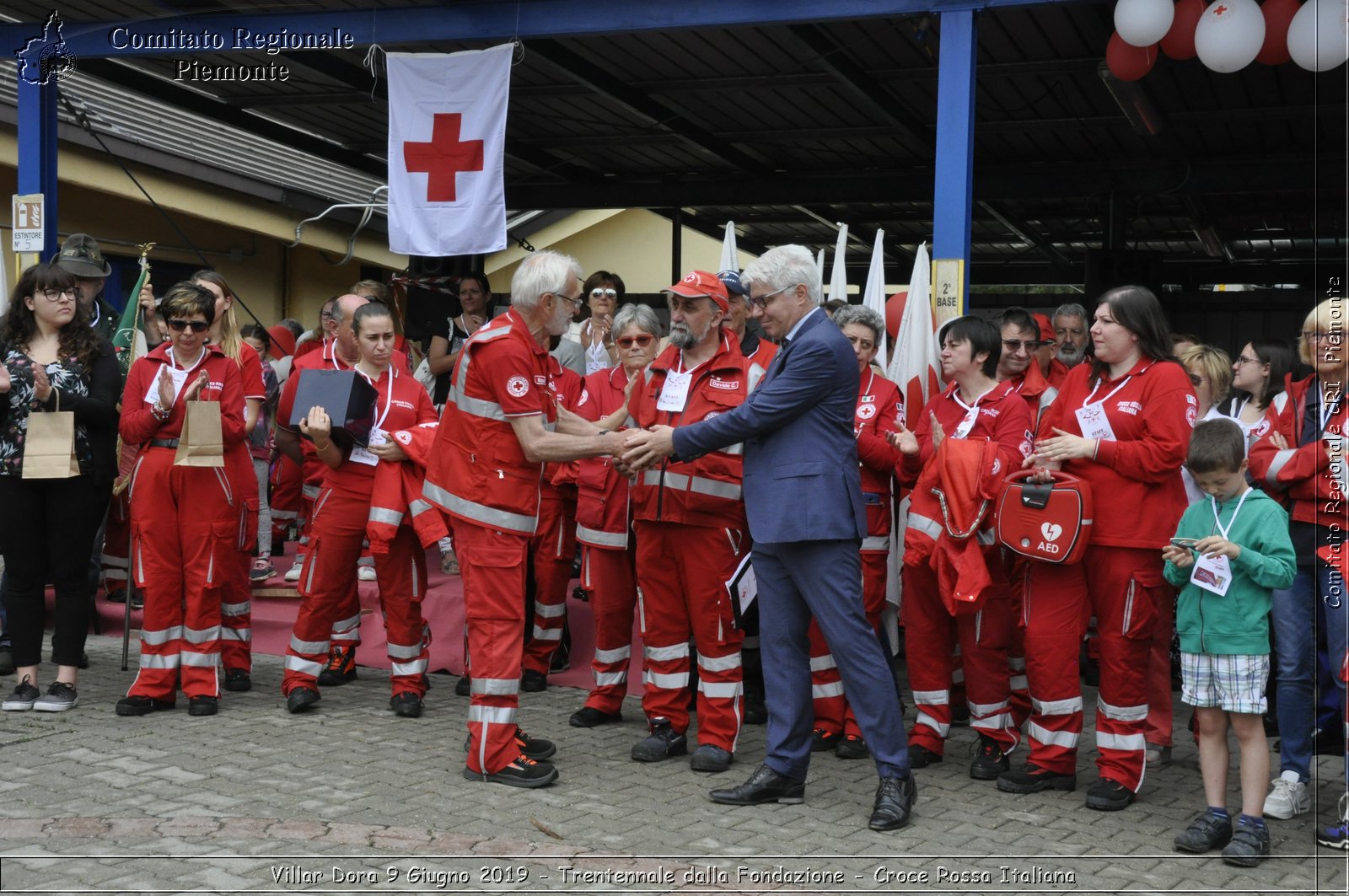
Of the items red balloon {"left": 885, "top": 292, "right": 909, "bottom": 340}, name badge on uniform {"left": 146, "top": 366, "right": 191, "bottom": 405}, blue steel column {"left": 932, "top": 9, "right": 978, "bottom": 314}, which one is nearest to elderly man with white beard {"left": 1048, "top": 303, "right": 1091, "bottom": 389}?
red balloon {"left": 885, "top": 292, "right": 909, "bottom": 340}

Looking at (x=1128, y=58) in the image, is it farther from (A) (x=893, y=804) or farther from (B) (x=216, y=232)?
(B) (x=216, y=232)

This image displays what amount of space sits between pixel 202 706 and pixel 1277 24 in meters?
6.78

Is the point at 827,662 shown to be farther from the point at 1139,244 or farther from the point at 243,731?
the point at 1139,244

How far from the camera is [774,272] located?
5.30 meters

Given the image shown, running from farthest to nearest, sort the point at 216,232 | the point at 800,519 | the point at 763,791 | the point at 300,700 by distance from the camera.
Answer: the point at 216,232
the point at 300,700
the point at 763,791
the point at 800,519

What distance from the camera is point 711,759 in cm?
573

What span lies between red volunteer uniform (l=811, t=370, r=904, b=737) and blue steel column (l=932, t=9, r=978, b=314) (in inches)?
47.6

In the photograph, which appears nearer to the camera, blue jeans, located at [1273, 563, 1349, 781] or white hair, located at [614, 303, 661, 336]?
blue jeans, located at [1273, 563, 1349, 781]

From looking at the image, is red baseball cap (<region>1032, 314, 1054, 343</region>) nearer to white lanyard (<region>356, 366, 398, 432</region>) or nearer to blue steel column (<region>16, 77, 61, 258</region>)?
white lanyard (<region>356, 366, 398, 432</region>)

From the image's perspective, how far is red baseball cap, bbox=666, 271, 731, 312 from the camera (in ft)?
18.6

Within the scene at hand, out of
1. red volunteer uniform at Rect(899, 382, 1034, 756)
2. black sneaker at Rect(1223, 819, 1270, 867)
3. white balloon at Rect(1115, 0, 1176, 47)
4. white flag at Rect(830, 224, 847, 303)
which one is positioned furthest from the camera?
white flag at Rect(830, 224, 847, 303)

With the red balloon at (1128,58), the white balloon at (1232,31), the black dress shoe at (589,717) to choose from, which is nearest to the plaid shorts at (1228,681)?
the black dress shoe at (589,717)

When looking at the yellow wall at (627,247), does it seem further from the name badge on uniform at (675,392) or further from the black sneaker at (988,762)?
the black sneaker at (988,762)

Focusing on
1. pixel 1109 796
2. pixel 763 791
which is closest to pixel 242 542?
pixel 763 791
